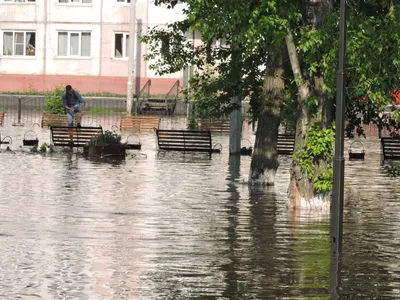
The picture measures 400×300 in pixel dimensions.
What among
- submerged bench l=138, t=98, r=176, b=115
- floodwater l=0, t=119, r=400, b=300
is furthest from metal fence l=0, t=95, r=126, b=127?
floodwater l=0, t=119, r=400, b=300

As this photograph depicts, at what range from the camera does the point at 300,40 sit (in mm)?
23688

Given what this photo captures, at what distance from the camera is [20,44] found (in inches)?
2916

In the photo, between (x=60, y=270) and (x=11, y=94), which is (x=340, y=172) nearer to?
(x=60, y=270)

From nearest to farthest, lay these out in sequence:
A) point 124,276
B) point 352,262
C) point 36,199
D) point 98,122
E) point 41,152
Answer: point 124,276
point 352,262
point 36,199
point 41,152
point 98,122

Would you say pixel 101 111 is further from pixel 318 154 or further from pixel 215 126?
pixel 318 154

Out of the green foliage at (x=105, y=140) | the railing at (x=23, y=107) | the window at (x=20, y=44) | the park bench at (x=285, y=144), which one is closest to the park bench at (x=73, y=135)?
the green foliage at (x=105, y=140)

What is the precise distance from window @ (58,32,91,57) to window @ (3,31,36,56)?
149cm

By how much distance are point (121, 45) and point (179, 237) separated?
54080 mm

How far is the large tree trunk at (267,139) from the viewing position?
29.8 meters

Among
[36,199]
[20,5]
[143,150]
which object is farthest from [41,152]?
[20,5]

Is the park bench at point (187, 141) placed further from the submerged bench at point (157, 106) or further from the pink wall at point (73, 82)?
the pink wall at point (73, 82)

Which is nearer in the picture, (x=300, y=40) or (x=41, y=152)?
(x=300, y=40)

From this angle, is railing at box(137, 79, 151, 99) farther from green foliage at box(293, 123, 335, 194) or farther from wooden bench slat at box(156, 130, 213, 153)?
green foliage at box(293, 123, 335, 194)

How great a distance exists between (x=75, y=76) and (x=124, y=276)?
57326mm
